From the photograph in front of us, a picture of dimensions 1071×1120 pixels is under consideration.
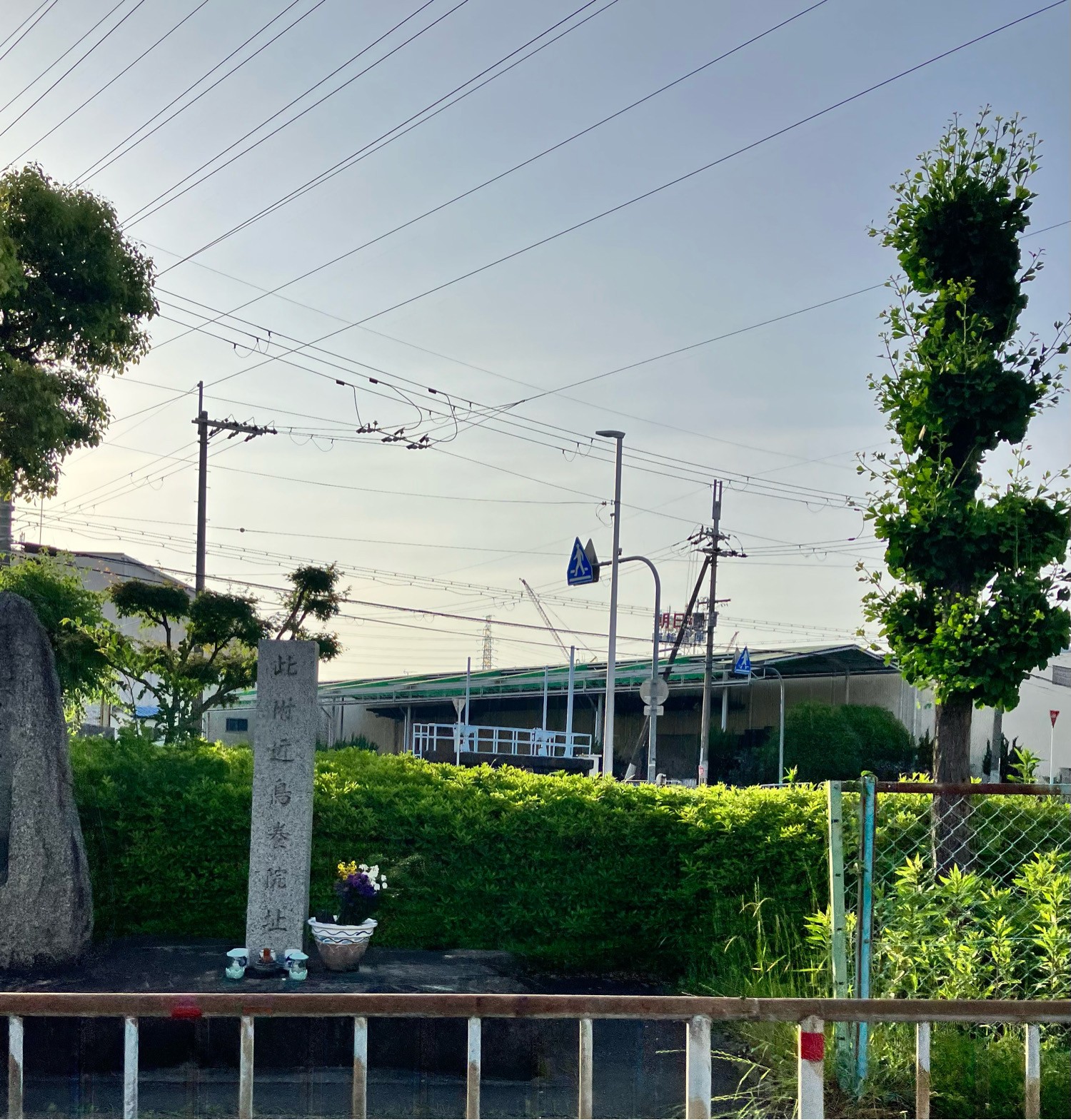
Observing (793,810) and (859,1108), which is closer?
(859,1108)

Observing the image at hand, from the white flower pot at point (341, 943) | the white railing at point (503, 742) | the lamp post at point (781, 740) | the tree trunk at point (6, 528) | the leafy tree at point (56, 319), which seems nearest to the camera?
the white flower pot at point (341, 943)

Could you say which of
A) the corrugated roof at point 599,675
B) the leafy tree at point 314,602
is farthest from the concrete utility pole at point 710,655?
the leafy tree at point 314,602

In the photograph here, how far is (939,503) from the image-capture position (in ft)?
22.4

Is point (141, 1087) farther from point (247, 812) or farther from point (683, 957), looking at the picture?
point (683, 957)

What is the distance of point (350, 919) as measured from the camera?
8.31 metres

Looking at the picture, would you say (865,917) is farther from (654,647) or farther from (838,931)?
(654,647)

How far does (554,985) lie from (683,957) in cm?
96

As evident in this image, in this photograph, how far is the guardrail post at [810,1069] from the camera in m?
3.50

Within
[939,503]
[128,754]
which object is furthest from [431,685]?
[939,503]

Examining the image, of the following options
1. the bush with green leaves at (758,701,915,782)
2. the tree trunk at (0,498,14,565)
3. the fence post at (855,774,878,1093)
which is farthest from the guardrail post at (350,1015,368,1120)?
the bush with green leaves at (758,701,915,782)

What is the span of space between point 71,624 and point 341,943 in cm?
943

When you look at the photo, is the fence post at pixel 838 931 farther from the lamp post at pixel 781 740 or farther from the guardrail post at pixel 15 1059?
the lamp post at pixel 781 740

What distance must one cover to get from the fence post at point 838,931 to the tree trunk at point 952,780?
4.47ft

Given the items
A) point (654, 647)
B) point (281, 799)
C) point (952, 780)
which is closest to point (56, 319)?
point (281, 799)
